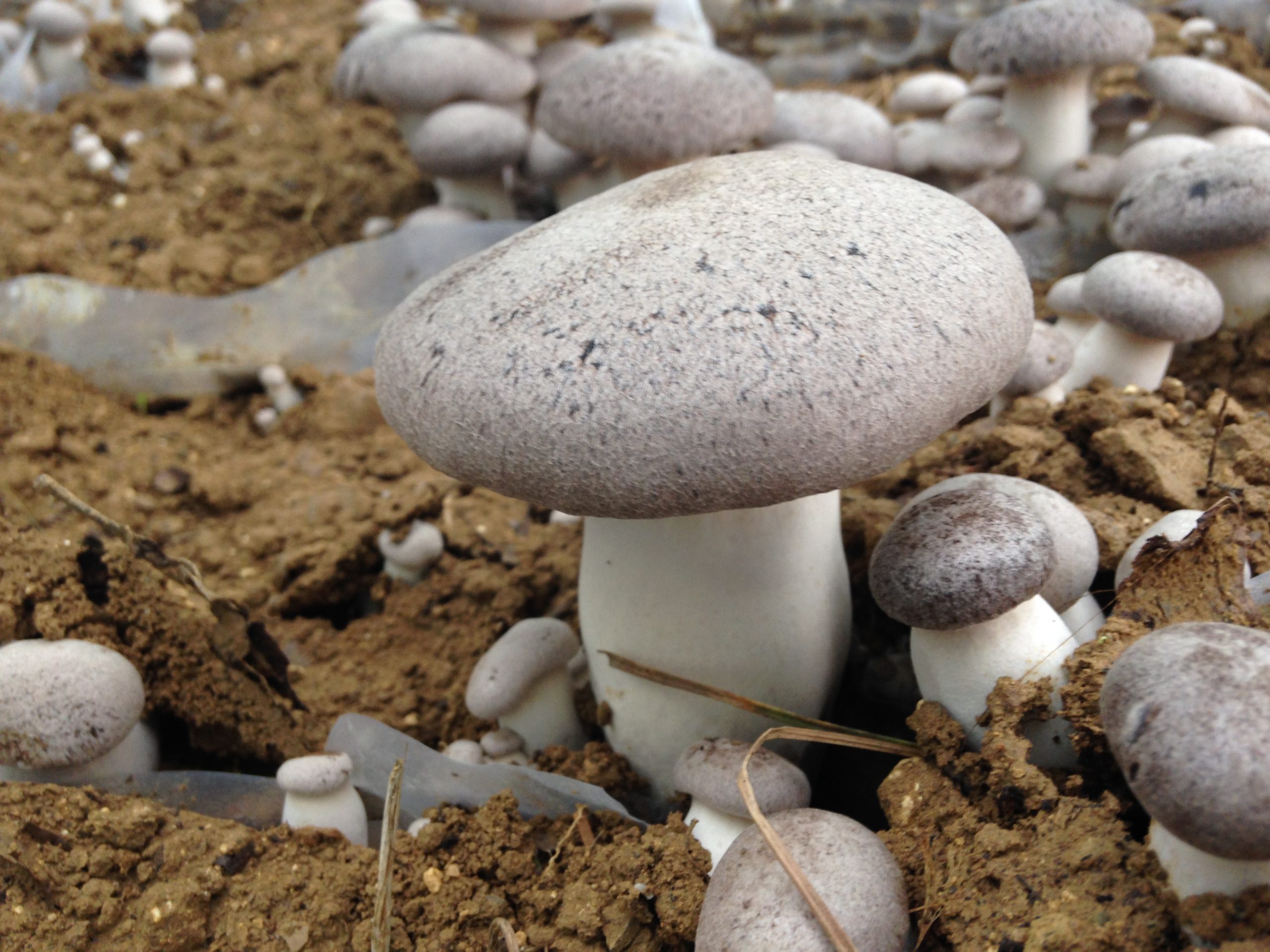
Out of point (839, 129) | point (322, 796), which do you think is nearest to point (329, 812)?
point (322, 796)

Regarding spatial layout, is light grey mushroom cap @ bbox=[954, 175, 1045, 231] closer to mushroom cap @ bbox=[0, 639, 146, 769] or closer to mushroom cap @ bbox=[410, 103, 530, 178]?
mushroom cap @ bbox=[410, 103, 530, 178]

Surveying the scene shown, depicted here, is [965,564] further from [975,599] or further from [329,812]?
[329,812]

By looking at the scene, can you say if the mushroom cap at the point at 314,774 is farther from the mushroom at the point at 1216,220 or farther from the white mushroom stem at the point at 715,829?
the mushroom at the point at 1216,220

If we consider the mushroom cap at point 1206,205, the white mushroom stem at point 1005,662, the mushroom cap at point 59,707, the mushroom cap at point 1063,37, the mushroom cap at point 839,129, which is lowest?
the mushroom cap at point 59,707

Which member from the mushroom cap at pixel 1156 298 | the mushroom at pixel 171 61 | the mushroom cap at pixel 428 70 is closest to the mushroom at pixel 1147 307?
the mushroom cap at pixel 1156 298

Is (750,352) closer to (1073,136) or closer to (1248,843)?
(1248,843)

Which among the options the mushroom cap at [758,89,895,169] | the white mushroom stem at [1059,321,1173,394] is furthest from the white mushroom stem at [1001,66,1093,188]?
the white mushroom stem at [1059,321,1173,394]
